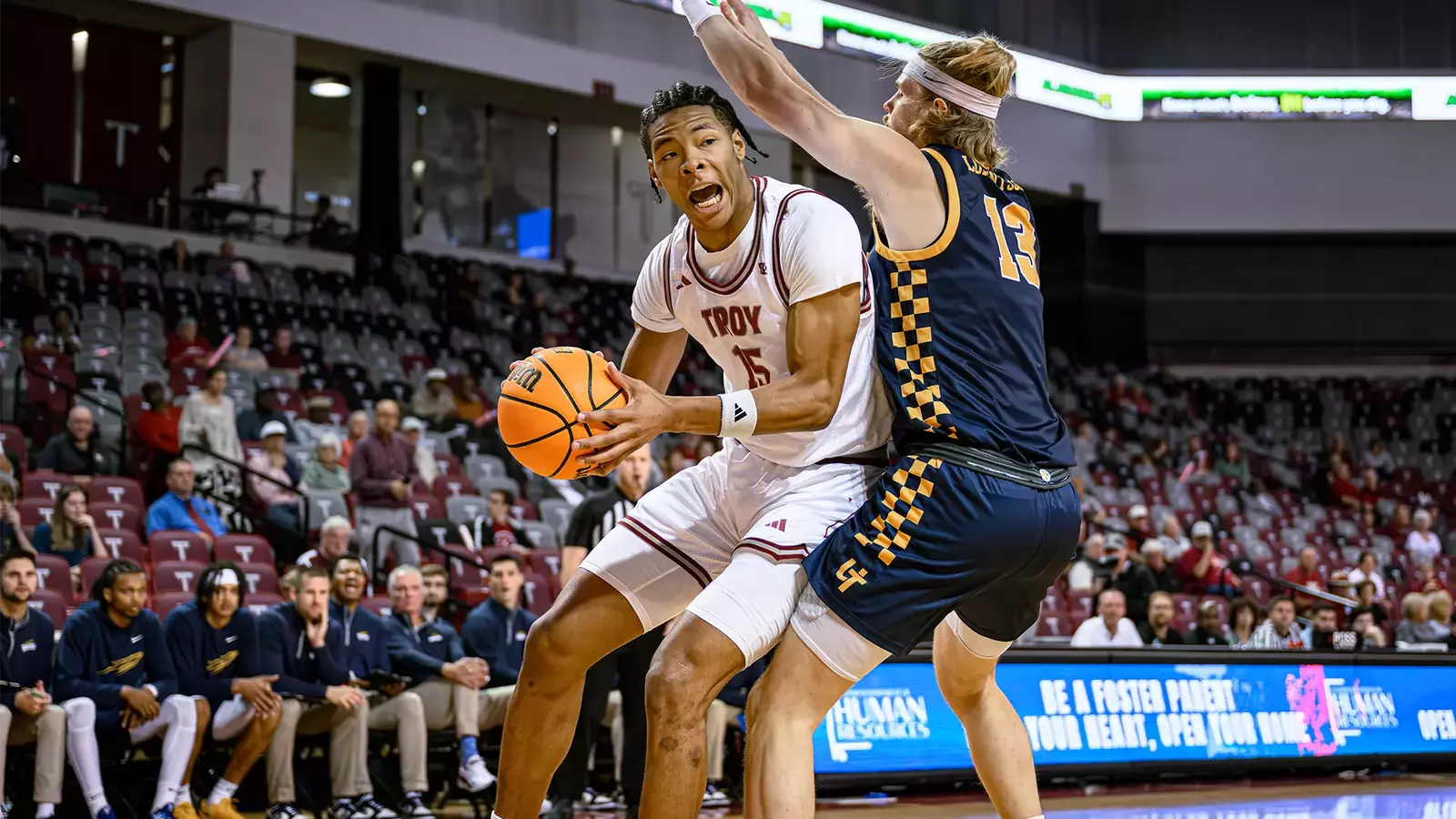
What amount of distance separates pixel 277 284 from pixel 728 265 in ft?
43.9

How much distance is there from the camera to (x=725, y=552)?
3.90m

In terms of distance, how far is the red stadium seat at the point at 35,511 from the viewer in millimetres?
9664

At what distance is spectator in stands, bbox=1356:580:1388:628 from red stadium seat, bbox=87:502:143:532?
1037 centimetres

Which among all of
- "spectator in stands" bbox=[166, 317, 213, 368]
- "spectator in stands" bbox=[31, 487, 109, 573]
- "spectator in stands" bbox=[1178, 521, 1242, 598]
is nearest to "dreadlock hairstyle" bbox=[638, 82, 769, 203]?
"spectator in stands" bbox=[31, 487, 109, 573]

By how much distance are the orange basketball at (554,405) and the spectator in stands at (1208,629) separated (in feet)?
30.3

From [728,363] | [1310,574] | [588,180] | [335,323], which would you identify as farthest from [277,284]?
[728,363]

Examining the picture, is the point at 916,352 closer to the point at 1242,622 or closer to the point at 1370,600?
the point at 1242,622

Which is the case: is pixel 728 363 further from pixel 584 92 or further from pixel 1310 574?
pixel 584 92

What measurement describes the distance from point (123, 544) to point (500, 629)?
280 cm

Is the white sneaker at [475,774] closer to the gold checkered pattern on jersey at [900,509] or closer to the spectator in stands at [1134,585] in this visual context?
the gold checkered pattern on jersey at [900,509]

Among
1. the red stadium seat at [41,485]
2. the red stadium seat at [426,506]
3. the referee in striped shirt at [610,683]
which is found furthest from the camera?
the red stadium seat at [426,506]

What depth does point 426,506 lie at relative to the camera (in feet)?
38.2

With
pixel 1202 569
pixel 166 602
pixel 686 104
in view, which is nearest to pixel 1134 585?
pixel 1202 569

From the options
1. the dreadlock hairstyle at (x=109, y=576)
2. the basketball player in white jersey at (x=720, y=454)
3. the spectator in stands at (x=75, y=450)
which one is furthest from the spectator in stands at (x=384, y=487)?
the basketball player in white jersey at (x=720, y=454)
